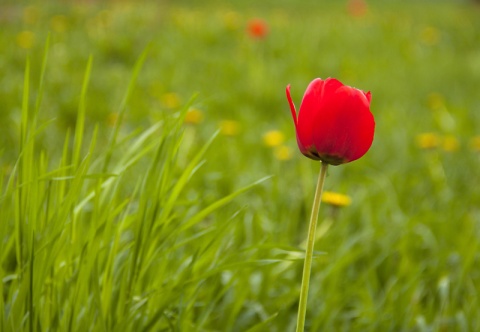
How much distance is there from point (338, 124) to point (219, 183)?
1.13m

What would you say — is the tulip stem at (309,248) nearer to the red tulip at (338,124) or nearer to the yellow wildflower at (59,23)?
A: the red tulip at (338,124)

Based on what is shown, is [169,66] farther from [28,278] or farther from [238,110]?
[28,278]

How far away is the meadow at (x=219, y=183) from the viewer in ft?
2.73

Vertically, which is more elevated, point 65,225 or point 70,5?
point 65,225

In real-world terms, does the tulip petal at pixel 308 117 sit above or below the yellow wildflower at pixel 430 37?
above

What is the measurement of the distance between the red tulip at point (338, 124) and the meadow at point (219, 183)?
0.13 metres

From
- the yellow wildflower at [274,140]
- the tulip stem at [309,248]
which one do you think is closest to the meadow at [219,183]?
the yellow wildflower at [274,140]

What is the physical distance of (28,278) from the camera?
765mm

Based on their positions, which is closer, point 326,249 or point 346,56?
point 326,249

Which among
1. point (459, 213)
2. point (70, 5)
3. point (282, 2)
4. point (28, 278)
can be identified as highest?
point (28, 278)

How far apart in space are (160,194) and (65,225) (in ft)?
0.42

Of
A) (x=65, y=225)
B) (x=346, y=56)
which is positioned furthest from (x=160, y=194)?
(x=346, y=56)

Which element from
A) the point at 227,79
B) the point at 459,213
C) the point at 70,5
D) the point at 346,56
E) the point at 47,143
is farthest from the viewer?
the point at 70,5

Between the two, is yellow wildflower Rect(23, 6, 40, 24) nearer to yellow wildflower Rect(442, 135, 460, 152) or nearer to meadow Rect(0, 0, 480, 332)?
meadow Rect(0, 0, 480, 332)
